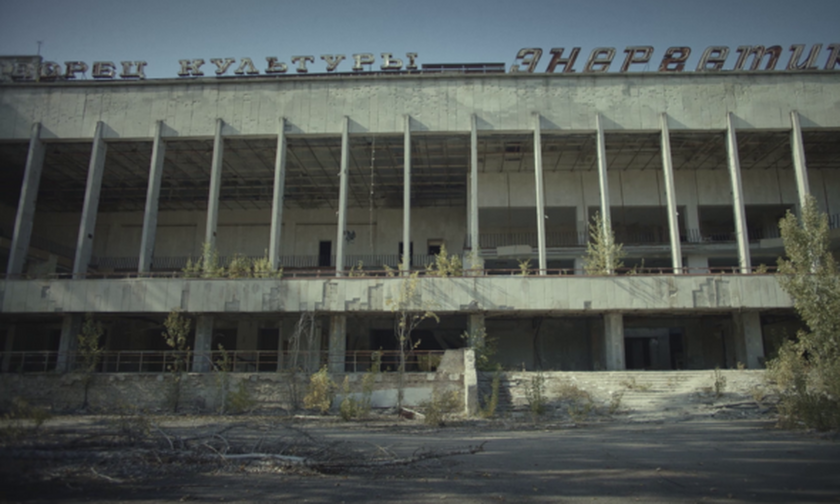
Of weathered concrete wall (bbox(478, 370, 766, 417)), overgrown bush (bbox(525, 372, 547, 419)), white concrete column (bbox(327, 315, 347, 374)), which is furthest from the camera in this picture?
white concrete column (bbox(327, 315, 347, 374))

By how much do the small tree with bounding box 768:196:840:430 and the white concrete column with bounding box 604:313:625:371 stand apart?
301 inches

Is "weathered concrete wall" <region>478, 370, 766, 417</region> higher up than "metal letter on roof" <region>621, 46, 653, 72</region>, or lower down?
lower down

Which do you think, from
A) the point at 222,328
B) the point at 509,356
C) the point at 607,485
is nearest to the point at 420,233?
the point at 509,356

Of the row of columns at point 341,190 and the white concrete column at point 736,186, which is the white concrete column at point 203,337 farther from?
the white concrete column at point 736,186

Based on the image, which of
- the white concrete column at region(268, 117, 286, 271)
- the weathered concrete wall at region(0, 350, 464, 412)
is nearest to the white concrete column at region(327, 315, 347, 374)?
the weathered concrete wall at region(0, 350, 464, 412)

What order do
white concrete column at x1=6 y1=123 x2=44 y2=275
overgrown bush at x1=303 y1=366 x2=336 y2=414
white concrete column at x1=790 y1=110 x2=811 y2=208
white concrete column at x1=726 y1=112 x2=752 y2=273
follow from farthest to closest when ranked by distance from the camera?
1. white concrete column at x1=6 y1=123 x2=44 y2=275
2. white concrete column at x1=790 y1=110 x2=811 y2=208
3. white concrete column at x1=726 y1=112 x2=752 y2=273
4. overgrown bush at x1=303 y1=366 x2=336 y2=414

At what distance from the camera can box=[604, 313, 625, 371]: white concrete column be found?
26045mm

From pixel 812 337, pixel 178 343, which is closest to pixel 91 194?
pixel 178 343

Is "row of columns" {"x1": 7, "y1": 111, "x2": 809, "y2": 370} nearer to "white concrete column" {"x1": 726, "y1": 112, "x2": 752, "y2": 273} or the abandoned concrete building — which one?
"white concrete column" {"x1": 726, "y1": 112, "x2": 752, "y2": 273}

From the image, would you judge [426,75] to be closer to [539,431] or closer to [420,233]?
[420,233]

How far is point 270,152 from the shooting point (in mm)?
32469

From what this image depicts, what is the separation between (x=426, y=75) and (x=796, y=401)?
22.7 meters

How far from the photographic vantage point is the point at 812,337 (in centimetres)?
1564

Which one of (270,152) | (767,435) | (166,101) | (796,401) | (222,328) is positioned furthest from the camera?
(222,328)
